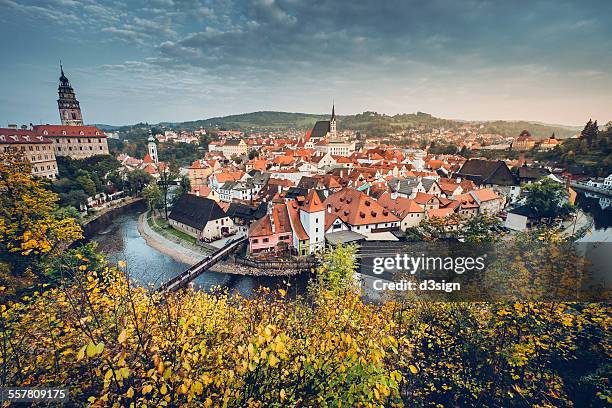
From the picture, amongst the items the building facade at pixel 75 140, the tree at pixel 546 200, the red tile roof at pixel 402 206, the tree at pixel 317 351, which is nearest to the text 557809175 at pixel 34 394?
the tree at pixel 317 351

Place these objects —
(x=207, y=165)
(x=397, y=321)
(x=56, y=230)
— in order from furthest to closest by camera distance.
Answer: (x=207, y=165), (x=56, y=230), (x=397, y=321)

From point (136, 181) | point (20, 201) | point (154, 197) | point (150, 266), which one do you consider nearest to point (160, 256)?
point (150, 266)

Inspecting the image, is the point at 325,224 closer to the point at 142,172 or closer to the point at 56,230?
the point at 56,230

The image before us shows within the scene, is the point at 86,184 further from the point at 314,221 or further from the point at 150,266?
the point at 314,221

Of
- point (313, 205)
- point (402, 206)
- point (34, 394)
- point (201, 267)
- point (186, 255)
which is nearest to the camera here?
point (34, 394)

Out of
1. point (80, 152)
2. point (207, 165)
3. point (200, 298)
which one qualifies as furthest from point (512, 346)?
point (80, 152)
